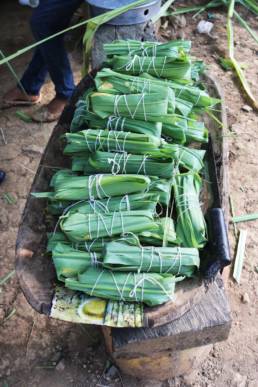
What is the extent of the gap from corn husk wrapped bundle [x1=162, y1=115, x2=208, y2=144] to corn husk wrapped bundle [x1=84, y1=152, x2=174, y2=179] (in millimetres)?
274

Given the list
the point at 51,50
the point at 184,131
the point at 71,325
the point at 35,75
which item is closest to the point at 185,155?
the point at 184,131

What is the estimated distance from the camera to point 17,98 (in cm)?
442

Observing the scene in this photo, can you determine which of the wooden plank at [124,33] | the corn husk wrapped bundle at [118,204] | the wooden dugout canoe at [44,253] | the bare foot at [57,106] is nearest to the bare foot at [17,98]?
the bare foot at [57,106]

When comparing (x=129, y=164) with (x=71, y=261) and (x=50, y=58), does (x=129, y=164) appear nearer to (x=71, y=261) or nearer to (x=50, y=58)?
(x=71, y=261)

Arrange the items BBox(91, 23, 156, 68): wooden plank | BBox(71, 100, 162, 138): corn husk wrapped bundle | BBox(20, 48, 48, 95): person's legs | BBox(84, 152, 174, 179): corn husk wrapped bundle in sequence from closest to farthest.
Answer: BBox(84, 152, 174, 179): corn husk wrapped bundle → BBox(71, 100, 162, 138): corn husk wrapped bundle → BBox(91, 23, 156, 68): wooden plank → BBox(20, 48, 48, 95): person's legs

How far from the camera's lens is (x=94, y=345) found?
2725 mm

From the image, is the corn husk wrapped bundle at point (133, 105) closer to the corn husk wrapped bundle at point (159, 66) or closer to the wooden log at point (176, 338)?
the corn husk wrapped bundle at point (159, 66)

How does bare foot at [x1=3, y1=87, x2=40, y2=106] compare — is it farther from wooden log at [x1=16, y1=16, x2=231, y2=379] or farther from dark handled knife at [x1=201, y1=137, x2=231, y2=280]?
dark handled knife at [x1=201, y1=137, x2=231, y2=280]

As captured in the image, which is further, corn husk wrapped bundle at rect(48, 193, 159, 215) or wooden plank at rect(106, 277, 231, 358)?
corn husk wrapped bundle at rect(48, 193, 159, 215)

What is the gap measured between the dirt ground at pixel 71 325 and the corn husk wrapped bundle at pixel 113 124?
117cm

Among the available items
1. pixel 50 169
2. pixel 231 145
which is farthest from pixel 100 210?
pixel 231 145

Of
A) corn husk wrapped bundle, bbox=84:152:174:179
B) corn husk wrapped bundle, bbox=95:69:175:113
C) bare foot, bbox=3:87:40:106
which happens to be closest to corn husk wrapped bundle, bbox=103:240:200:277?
corn husk wrapped bundle, bbox=84:152:174:179

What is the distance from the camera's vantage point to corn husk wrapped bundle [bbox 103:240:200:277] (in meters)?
1.95

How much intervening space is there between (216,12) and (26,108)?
2733 mm
